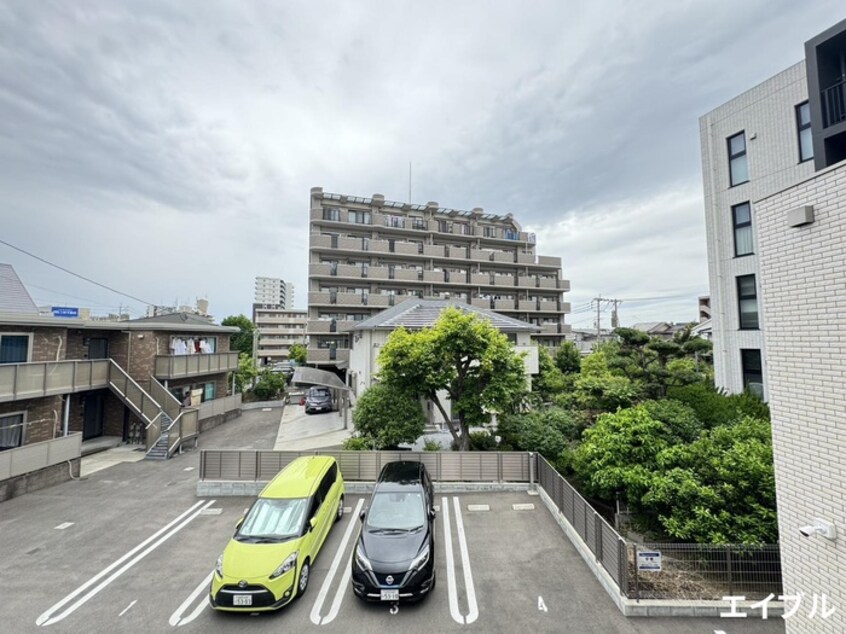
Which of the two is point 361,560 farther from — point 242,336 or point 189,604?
point 242,336

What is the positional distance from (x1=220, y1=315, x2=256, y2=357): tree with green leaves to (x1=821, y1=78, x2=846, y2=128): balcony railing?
42557 mm

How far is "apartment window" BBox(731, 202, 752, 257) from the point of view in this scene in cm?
1275

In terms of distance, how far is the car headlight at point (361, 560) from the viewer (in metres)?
6.59

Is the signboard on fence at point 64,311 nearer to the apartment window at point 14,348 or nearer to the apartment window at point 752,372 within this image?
the apartment window at point 14,348

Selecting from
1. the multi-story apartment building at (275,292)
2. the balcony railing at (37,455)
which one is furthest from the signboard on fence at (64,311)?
the multi-story apartment building at (275,292)

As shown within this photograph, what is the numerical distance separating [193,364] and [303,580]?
16515 mm

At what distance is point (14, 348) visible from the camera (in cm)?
1366

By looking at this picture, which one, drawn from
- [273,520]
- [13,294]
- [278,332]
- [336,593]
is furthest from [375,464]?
[278,332]

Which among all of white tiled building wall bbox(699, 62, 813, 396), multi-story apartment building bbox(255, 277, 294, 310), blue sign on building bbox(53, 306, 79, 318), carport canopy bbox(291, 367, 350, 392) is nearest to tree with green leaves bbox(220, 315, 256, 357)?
blue sign on building bbox(53, 306, 79, 318)

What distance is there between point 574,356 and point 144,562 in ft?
85.8

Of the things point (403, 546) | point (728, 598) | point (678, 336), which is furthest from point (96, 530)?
point (678, 336)

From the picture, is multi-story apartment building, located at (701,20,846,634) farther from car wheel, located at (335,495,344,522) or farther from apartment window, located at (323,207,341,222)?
apartment window, located at (323,207,341,222)

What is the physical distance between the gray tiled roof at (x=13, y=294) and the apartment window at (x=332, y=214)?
2086 cm

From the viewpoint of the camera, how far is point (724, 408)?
10898 millimetres
